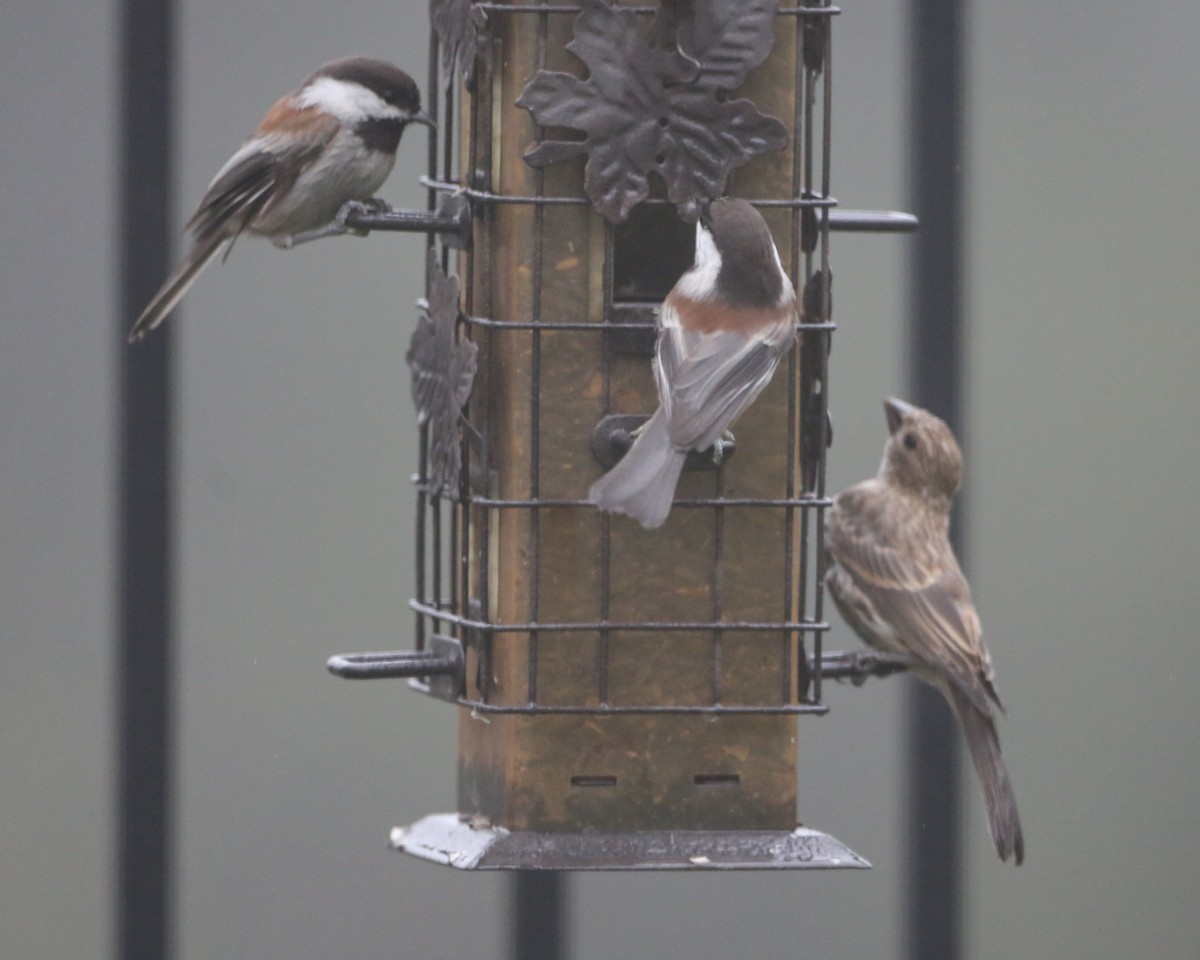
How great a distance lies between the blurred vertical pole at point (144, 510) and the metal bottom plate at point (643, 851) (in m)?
2.53

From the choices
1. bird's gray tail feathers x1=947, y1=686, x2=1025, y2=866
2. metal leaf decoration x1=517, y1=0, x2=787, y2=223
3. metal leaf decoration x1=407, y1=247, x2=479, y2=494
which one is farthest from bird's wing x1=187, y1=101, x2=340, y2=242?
bird's gray tail feathers x1=947, y1=686, x2=1025, y2=866

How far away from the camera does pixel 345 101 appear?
479 cm

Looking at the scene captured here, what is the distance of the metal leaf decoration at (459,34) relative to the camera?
4.17 metres

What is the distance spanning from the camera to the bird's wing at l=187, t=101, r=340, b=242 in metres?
4.79

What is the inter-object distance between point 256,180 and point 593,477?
4.07 ft

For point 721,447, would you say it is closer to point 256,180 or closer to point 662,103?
point 662,103

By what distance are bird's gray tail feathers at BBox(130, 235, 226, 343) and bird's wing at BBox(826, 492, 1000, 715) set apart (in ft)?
6.09

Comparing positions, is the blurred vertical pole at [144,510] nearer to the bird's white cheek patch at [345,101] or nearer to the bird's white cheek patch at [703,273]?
the bird's white cheek patch at [345,101]

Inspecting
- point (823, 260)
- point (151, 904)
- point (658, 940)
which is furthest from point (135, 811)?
point (823, 260)

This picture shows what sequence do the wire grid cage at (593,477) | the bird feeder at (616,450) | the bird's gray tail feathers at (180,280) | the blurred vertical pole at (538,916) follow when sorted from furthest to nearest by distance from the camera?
the blurred vertical pole at (538,916) → the bird's gray tail feathers at (180,280) → the wire grid cage at (593,477) → the bird feeder at (616,450)

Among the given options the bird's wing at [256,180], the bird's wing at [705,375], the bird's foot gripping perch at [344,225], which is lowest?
the bird's wing at [705,375]

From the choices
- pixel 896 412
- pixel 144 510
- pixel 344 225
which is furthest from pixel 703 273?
pixel 144 510

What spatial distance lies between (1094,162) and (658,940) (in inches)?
130

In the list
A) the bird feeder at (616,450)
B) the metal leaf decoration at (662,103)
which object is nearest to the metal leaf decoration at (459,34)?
the bird feeder at (616,450)
